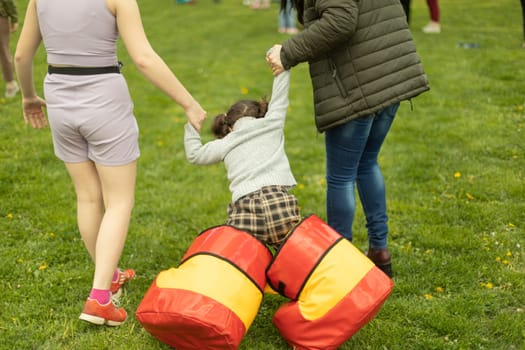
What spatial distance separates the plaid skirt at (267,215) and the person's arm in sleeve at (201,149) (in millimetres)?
306

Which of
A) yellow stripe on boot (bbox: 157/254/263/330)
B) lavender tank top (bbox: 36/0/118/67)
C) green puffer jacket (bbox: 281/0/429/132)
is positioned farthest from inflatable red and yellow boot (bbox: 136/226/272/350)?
lavender tank top (bbox: 36/0/118/67)

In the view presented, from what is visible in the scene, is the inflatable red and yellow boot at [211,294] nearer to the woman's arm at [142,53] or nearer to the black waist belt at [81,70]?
the woman's arm at [142,53]

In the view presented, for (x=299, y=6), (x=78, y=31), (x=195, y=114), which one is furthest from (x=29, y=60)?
(x=299, y=6)

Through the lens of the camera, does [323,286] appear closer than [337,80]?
Yes

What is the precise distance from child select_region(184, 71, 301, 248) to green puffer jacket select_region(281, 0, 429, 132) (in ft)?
0.65

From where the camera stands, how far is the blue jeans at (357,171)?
10.8 feet

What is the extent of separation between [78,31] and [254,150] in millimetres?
1036

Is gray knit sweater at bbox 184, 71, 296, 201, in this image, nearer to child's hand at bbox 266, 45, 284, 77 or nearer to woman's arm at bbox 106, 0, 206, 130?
child's hand at bbox 266, 45, 284, 77

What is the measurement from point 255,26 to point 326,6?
1021 centimetres

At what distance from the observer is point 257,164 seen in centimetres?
316

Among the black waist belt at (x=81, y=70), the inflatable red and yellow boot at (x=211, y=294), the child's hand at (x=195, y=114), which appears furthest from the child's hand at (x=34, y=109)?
the inflatable red and yellow boot at (x=211, y=294)

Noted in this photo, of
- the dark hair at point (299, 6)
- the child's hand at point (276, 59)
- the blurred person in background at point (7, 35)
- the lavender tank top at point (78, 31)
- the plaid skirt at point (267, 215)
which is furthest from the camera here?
the blurred person in background at point (7, 35)

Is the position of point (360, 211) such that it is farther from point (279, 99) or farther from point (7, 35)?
point (7, 35)

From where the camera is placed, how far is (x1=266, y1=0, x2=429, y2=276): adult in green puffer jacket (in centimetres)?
301
